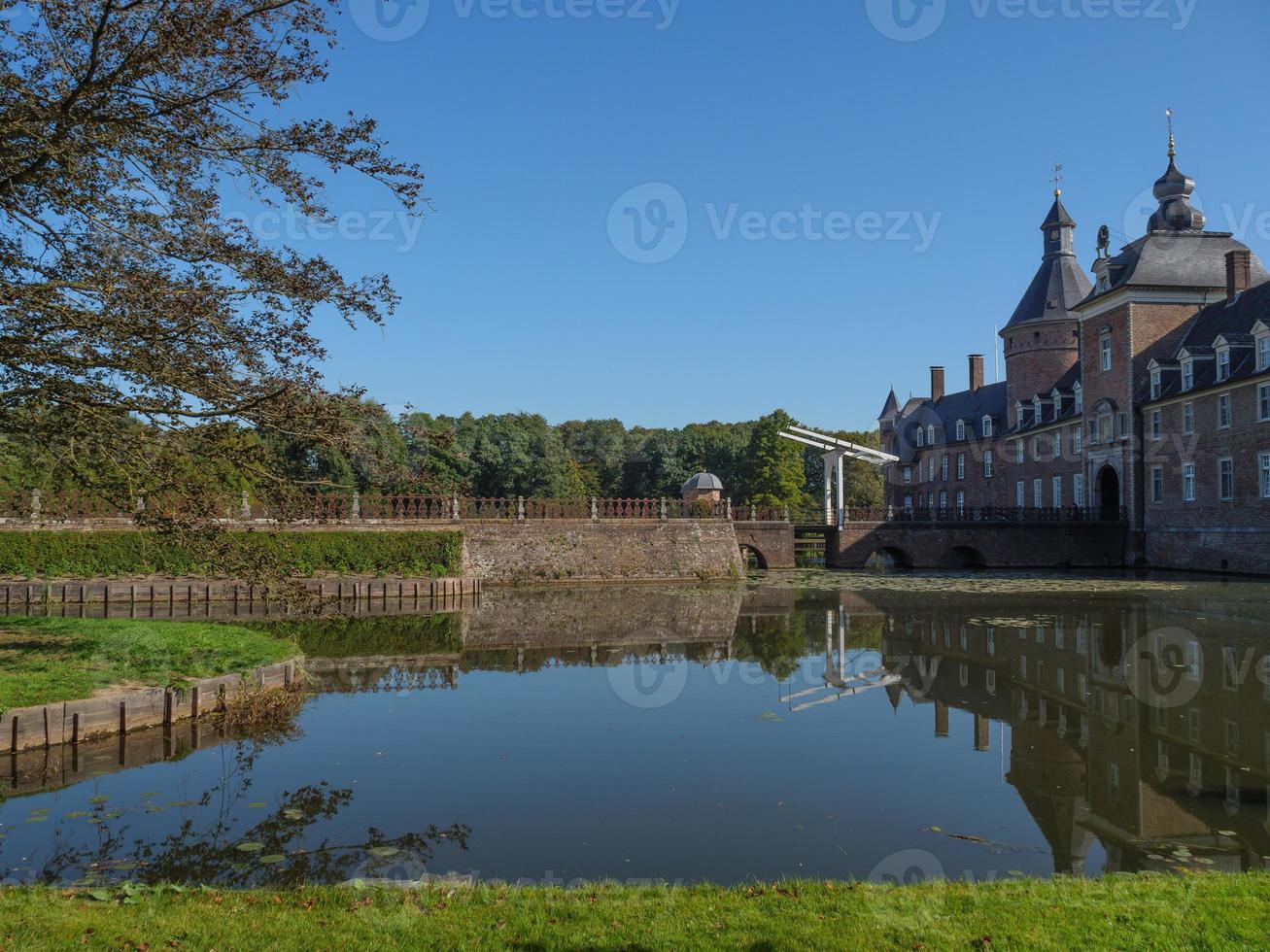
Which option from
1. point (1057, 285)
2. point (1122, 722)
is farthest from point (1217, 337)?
point (1122, 722)

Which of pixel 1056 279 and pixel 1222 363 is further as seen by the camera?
pixel 1056 279

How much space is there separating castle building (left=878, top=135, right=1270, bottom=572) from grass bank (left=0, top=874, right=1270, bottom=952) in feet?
99.9

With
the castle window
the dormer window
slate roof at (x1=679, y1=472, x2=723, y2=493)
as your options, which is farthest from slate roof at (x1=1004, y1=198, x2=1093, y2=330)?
slate roof at (x1=679, y1=472, x2=723, y2=493)

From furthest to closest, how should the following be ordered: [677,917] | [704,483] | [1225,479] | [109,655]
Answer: [704,483] < [1225,479] < [109,655] < [677,917]

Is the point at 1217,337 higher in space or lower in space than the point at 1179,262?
lower

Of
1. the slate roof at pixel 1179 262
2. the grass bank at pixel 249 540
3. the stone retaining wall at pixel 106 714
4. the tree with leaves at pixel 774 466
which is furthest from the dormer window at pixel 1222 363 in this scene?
the stone retaining wall at pixel 106 714

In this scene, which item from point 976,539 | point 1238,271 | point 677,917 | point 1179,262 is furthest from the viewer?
point 976,539

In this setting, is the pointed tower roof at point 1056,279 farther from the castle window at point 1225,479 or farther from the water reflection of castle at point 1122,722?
the water reflection of castle at point 1122,722

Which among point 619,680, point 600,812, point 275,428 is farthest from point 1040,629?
point 275,428

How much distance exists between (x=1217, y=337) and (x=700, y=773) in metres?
32.3

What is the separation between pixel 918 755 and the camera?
867 centimetres

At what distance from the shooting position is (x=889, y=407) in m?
65.4

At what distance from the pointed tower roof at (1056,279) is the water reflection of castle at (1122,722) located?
33.0 m

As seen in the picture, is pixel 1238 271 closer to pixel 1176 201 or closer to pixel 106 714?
pixel 1176 201
